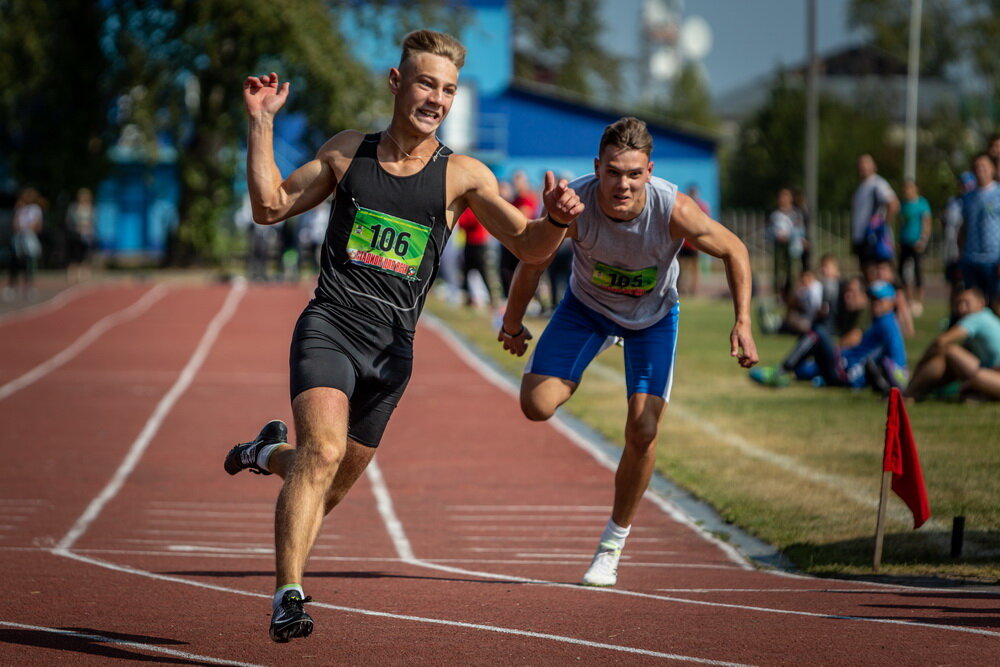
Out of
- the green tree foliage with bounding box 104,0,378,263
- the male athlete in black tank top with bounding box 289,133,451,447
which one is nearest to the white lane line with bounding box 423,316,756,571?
the male athlete in black tank top with bounding box 289,133,451,447

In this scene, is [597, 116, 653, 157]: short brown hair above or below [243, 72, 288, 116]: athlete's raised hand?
below

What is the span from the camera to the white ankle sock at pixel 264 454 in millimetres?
5664

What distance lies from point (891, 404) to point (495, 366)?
1085 centimetres

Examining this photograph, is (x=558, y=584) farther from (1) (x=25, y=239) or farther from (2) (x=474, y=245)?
(1) (x=25, y=239)

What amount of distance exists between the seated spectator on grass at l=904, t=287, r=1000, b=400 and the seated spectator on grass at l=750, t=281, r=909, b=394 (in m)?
0.58

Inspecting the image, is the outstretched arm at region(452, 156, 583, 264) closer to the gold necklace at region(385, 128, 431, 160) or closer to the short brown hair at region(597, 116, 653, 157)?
the gold necklace at region(385, 128, 431, 160)

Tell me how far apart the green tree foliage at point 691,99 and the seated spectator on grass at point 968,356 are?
2567 inches

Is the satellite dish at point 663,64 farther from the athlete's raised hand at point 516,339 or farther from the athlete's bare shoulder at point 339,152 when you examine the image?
the athlete's bare shoulder at point 339,152

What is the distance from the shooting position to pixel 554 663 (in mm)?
4945

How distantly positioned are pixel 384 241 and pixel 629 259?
1.48 meters

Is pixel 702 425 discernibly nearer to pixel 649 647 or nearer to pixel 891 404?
pixel 891 404

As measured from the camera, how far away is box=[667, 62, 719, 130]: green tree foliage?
7725 centimetres

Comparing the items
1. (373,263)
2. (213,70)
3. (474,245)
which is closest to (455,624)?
(373,263)

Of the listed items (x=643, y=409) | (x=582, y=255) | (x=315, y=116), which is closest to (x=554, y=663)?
(x=643, y=409)
